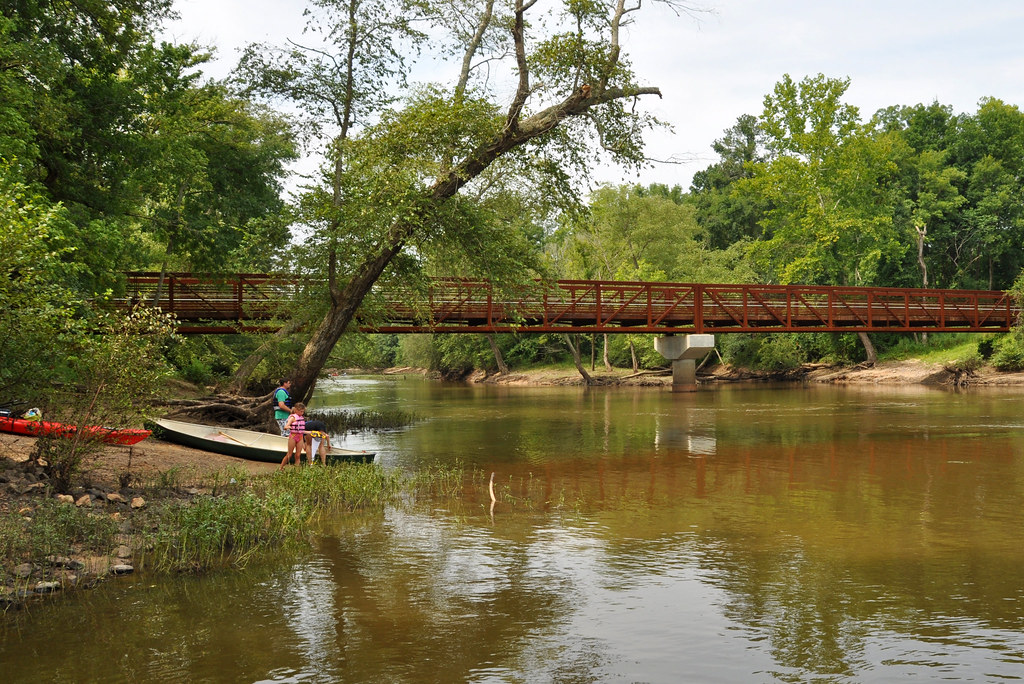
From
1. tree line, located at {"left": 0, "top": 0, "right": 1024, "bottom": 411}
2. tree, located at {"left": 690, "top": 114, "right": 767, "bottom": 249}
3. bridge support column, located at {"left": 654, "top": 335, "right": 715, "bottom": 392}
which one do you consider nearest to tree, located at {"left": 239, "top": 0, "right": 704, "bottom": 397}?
tree line, located at {"left": 0, "top": 0, "right": 1024, "bottom": 411}

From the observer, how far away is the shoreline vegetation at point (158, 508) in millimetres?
8516

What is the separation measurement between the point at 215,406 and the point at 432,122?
912cm

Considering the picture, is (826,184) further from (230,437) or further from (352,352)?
(230,437)

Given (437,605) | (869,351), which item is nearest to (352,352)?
(437,605)

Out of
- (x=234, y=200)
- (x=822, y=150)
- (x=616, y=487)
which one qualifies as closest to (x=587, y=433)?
(x=616, y=487)

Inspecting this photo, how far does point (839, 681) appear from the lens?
574 centimetres

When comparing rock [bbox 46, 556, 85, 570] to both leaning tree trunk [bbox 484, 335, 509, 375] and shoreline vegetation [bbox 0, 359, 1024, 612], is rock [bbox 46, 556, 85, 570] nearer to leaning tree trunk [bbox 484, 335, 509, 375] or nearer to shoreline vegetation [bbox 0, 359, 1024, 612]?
shoreline vegetation [bbox 0, 359, 1024, 612]

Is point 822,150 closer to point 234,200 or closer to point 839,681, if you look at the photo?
point 234,200

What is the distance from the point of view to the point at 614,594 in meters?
7.96

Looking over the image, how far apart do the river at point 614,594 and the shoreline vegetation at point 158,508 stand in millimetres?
462

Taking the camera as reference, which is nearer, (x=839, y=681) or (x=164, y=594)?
(x=839, y=681)

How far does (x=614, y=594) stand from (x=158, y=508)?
6.57 meters

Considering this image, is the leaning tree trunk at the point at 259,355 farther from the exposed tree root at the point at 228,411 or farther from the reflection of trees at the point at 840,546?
the reflection of trees at the point at 840,546

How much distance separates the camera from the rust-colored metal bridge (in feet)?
80.2
